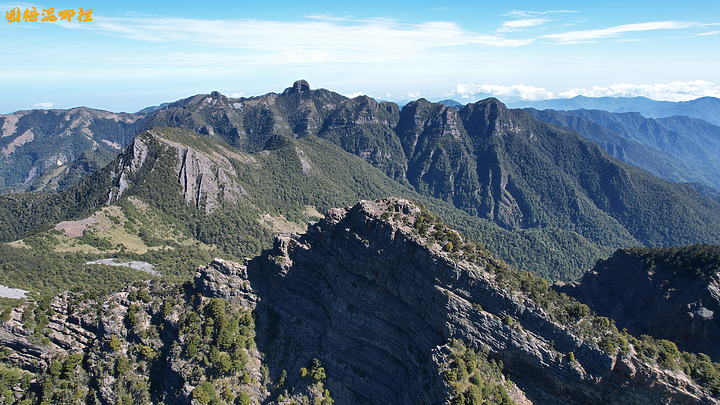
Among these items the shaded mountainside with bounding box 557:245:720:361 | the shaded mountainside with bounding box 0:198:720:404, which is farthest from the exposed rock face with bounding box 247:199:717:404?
the shaded mountainside with bounding box 557:245:720:361

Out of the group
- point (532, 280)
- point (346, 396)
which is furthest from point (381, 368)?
point (532, 280)

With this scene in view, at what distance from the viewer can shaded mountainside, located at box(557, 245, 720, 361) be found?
73.0 metres

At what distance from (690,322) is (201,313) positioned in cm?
10456

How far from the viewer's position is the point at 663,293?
8356 centimetres

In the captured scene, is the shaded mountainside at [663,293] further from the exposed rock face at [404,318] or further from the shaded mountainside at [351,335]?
the exposed rock face at [404,318]

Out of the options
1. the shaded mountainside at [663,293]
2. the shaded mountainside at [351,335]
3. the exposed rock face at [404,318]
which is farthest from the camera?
the shaded mountainside at [663,293]

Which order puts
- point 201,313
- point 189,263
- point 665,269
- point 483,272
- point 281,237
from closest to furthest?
point 483,272 < point 201,313 < point 281,237 < point 665,269 < point 189,263

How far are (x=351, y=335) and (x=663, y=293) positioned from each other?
78.9 m

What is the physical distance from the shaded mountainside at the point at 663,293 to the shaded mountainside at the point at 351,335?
27.2 metres

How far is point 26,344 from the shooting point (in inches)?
2569

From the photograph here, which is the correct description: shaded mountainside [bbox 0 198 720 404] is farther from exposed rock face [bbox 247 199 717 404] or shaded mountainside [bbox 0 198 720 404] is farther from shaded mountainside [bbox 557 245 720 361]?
shaded mountainside [bbox 557 245 720 361]

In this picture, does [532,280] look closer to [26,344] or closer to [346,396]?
[346,396]

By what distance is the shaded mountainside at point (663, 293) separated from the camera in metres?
73.0

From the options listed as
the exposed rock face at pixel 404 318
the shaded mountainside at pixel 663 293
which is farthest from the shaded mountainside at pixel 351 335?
the shaded mountainside at pixel 663 293
